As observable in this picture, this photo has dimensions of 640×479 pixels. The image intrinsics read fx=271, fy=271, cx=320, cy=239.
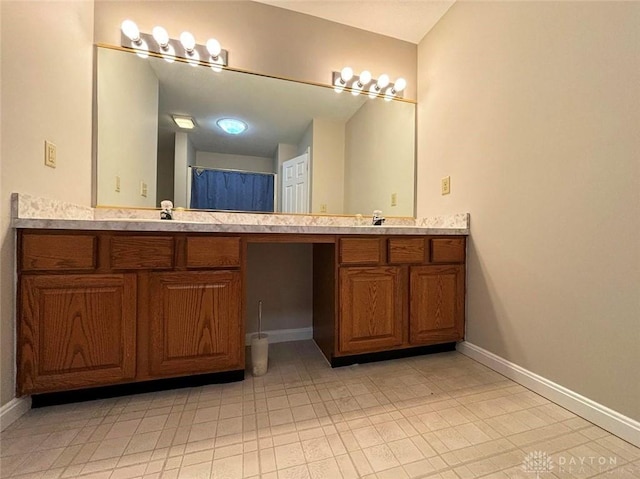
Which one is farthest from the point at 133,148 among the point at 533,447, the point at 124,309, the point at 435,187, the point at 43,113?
the point at 533,447

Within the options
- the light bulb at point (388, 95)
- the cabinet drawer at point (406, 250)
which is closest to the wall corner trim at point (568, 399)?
the cabinet drawer at point (406, 250)

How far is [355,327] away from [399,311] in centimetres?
29

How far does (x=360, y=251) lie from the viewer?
59.8 inches

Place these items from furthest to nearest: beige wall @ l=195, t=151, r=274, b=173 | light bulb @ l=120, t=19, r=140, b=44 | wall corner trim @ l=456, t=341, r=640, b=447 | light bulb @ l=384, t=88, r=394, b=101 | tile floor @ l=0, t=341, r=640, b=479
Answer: light bulb @ l=384, t=88, r=394, b=101 < beige wall @ l=195, t=151, r=274, b=173 < light bulb @ l=120, t=19, r=140, b=44 < wall corner trim @ l=456, t=341, r=640, b=447 < tile floor @ l=0, t=341, r=640, b=479

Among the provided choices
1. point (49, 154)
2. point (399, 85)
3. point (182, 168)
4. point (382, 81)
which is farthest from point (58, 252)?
point (399, 85)

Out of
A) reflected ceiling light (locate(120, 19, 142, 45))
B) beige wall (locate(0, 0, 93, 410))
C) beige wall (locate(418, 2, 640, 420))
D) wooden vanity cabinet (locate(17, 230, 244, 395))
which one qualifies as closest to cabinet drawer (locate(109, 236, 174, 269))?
wooden vanity cabinet (locate(17, 230, 244, 395))

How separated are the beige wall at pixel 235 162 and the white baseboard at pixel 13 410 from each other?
1.38 m

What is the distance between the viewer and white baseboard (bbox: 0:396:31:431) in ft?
3.28

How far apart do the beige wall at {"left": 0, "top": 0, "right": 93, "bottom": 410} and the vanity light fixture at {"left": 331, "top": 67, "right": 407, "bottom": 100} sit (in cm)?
149

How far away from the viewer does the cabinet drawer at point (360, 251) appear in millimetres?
1495

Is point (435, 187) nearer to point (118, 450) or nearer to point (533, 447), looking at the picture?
point (533, 447)

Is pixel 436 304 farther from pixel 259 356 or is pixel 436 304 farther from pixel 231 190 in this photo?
pixel 231 190

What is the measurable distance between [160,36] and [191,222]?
1.21 metres
